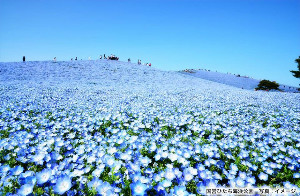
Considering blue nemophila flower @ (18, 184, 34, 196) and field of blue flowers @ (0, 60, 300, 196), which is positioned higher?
blue nemophila flower @ (18, 184, 34, 196)

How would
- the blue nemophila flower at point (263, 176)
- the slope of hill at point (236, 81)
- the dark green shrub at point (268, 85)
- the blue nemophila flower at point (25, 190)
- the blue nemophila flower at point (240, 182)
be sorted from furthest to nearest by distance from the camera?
1. the slope of hill at point (236, 81)
2. the dark green shrub at point (268, 85)
3. the blue nemophila flower at point (263, 176)
4. the blue nemophila flower at point (240, 182)
5. the blue nemophila flower at point (25, 190)

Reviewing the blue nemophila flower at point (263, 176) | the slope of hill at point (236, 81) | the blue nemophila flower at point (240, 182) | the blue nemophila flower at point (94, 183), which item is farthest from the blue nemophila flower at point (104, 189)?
the slope of hill at point (236, 81)

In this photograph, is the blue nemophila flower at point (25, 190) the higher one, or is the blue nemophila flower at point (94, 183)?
the blue nemophila flower at point (25, 190)

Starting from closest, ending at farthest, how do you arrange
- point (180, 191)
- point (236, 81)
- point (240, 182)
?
point (180, 191), point (240, 182), point (236, 81)

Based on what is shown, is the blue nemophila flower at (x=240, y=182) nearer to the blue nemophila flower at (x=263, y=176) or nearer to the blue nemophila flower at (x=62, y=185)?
the blue nemophila flower at (x=263, y=176)

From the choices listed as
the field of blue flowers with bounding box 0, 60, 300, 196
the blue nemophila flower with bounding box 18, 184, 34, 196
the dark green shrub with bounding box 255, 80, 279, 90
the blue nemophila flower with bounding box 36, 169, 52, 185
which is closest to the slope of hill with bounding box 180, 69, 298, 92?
the dark green shrub with bounding box 255, 80, 279, 90

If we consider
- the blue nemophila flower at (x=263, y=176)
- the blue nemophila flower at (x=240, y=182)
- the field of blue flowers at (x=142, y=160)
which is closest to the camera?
the field of blue flowers at (x=142, y=160)

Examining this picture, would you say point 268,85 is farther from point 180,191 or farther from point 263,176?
point 180,191

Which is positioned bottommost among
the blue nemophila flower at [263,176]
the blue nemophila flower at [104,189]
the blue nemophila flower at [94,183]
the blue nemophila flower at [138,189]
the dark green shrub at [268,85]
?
the blue nemophila flower at [263,176]

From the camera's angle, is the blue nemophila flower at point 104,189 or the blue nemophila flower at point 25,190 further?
the blue nemophila flower at point 104,189

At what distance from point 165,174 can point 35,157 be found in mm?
1819

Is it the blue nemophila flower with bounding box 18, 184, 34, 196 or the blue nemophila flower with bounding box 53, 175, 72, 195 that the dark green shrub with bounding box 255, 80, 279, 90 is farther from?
the blue nemophila flower with bounding box 18, 184, 34, 196

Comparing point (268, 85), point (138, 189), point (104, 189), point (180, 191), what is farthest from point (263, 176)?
point (268, 85)

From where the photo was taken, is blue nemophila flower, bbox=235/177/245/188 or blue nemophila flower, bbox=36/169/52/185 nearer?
blue nemophila flower, bbox=36/169/52/185
